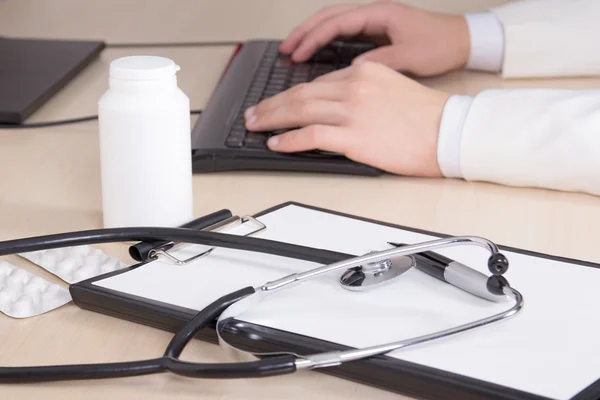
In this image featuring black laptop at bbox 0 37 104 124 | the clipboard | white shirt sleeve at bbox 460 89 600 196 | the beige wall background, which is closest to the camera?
the clipboard

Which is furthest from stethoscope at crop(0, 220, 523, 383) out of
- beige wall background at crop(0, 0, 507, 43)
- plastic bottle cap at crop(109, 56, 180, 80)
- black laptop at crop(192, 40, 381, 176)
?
beige wall background at crop(0, 0, 507, 43)

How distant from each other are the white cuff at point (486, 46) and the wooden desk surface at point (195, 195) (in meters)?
0.02

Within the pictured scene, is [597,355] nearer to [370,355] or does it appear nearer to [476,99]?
[370,355]

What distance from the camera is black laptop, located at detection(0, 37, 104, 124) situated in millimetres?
998

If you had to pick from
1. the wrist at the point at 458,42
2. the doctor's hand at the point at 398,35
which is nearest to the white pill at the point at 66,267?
the doctor's hand at the point at 398,35

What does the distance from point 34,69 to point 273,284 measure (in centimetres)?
71

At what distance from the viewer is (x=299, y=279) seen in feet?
1.76

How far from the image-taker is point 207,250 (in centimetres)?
62

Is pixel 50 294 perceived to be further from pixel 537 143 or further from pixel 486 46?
pixel 486 46

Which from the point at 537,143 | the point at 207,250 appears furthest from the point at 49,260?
the point at 537,143

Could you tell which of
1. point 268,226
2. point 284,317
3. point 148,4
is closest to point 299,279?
point 284,317

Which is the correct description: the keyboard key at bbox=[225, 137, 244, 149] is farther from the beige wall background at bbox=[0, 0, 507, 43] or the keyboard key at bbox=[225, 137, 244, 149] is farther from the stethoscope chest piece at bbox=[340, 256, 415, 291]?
the beige wall background at bbox=[0, 0, 507, 43]

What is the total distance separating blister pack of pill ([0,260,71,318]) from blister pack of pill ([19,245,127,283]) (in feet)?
0.05

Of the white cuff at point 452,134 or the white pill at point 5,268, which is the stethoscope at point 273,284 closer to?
the white pill at point 5,268
